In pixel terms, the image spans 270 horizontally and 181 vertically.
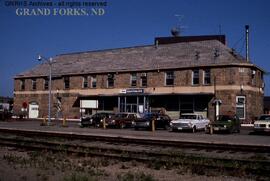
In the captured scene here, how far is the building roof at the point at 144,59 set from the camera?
143ft

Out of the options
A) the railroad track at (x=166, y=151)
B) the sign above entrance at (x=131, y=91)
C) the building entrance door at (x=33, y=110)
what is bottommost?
the railroad track at (x=166, y=151)

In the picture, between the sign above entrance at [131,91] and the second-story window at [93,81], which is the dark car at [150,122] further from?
the second-story window at [93,81]

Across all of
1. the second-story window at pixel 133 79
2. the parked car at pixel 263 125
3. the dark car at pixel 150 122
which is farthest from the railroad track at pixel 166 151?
the second-story window at pixel 133 79

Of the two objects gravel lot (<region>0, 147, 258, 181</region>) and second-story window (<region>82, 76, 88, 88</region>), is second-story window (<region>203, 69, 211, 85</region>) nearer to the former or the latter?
second-story window (<region>82, 76, 88, 88</region>)

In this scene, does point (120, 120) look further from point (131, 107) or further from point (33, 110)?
point (33, 110)

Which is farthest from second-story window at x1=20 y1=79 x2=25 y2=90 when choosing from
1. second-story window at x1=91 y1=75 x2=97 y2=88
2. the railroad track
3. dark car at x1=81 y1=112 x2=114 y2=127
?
the railroad track

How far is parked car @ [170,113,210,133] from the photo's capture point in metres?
32.2

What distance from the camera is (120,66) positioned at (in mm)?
49719

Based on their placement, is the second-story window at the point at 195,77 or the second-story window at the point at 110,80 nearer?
the second-story window at the point at 195,77

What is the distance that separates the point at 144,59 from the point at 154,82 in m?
4.57

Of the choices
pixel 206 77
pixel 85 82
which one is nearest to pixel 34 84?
pixel 85 82

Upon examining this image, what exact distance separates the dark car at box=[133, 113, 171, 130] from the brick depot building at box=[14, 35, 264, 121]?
7.05 m

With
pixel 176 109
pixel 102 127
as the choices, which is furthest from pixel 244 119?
pixel 102 127

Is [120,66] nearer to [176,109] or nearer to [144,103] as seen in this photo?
[144,103]
